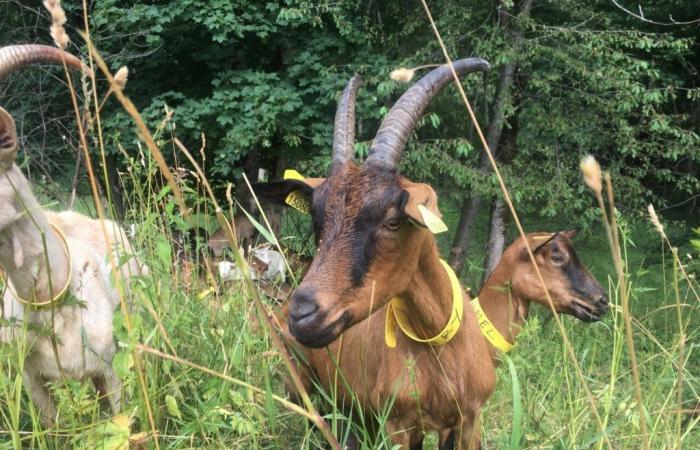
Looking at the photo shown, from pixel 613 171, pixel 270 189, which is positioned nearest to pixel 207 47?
pixel 613 171

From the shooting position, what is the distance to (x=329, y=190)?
7.18ft

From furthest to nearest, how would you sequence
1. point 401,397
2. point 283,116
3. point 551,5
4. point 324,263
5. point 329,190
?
1. point 551,5
2. point 283,116
3. point 401,397
4. point 329,190
5. point 324,263

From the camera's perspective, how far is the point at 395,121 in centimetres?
243

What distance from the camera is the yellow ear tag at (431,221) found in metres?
1.73

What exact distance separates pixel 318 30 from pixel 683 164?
268 inches

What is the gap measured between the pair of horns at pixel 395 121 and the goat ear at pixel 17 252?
1.33 meters

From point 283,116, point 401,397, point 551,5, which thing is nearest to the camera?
point 401,397

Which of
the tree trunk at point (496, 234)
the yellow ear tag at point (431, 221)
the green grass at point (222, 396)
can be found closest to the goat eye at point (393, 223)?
A: the yellow ear tag at point (431, 221)

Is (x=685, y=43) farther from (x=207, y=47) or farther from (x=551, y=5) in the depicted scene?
(x=207, y=47)

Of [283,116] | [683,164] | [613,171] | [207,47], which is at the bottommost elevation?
[683,164]

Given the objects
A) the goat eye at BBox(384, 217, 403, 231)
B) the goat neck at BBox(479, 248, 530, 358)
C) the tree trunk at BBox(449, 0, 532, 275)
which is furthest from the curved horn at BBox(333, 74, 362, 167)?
the tree trunk at BBox(449, 0, 532, 275)

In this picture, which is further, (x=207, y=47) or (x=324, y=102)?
(x=207, y=47)

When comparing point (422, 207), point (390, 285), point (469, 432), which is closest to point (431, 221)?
point (422, 207)

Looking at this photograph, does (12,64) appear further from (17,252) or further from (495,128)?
(495,128)
